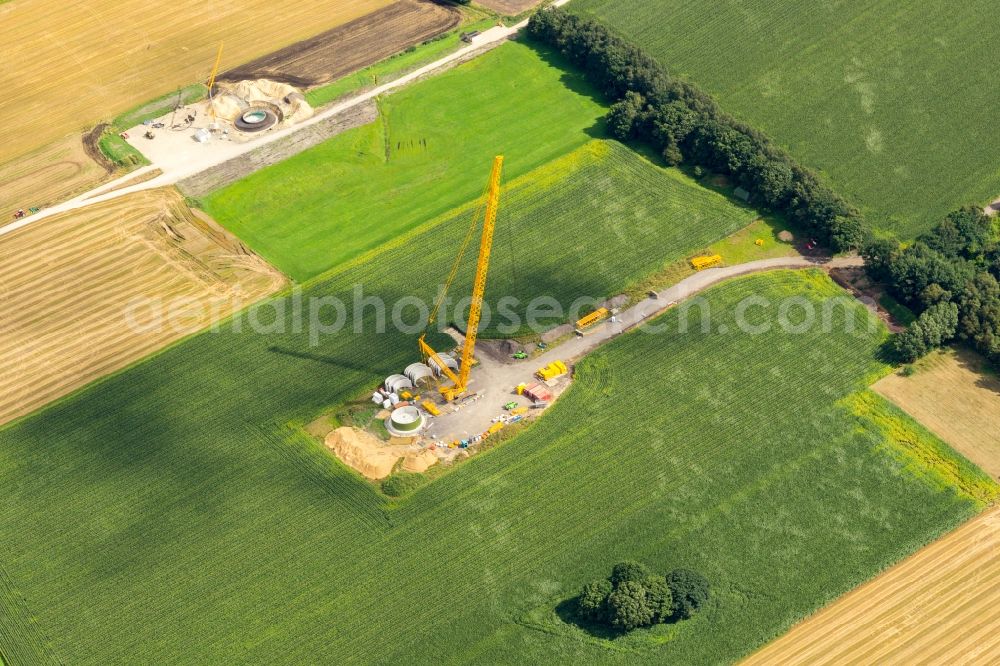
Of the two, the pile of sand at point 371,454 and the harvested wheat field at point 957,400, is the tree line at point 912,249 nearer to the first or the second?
the harvested wheat field at point 957,400

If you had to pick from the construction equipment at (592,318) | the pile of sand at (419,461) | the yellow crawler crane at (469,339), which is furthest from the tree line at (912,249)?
the pile of sand at (419,461)

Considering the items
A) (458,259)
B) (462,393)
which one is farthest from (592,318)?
(458,259)

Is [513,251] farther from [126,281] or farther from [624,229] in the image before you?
[126,281]

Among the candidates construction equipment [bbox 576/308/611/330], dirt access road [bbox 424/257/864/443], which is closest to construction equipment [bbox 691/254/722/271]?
dirt access road [bbox 424/257/864/443]

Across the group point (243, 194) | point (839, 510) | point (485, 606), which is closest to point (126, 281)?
point (243, 194)

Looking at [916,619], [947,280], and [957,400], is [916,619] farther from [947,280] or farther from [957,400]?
[947,280]

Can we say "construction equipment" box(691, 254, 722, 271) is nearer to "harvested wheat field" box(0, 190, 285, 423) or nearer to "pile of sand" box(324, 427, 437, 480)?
"pile of sand" box(324, 427, 437, 480)
